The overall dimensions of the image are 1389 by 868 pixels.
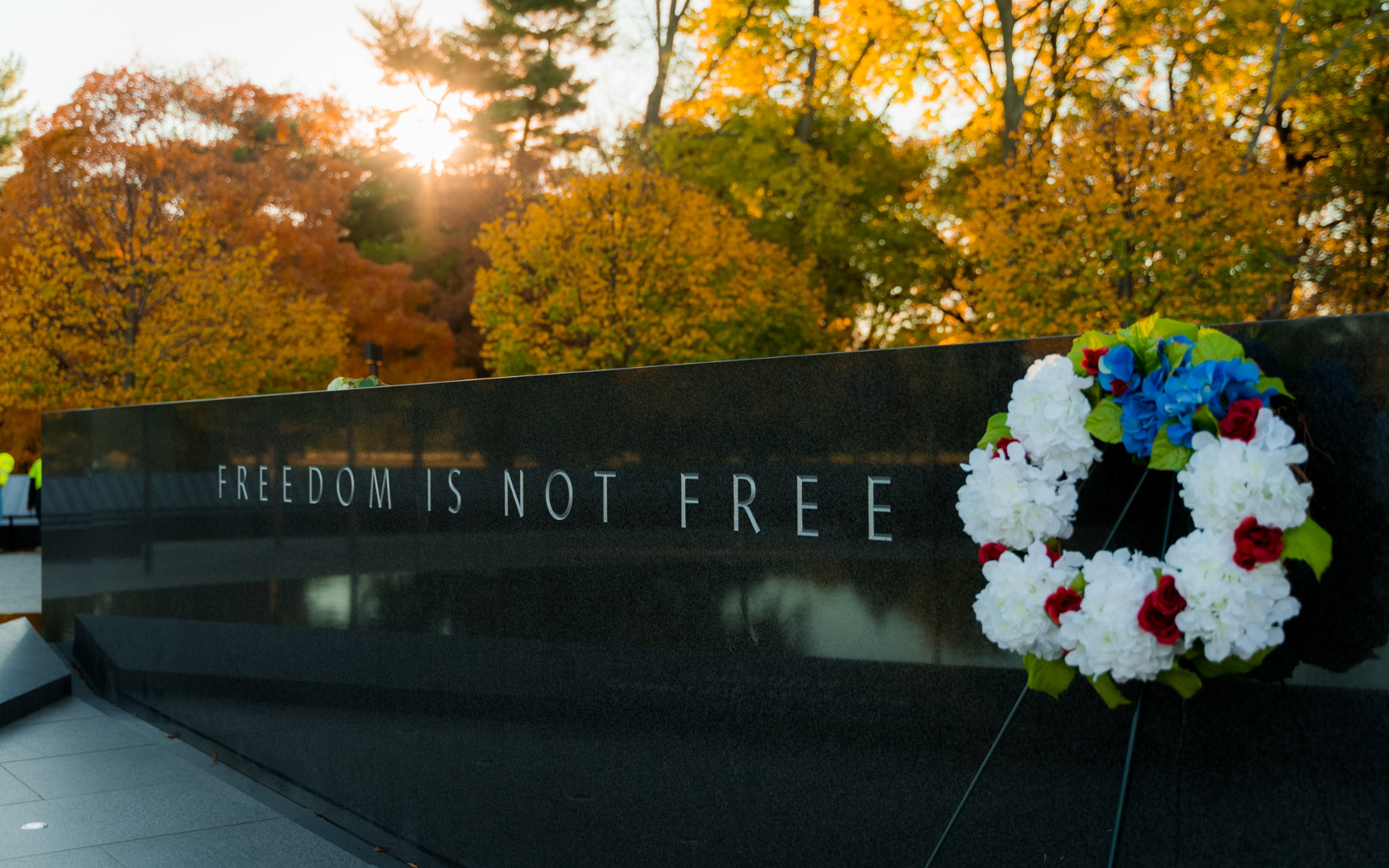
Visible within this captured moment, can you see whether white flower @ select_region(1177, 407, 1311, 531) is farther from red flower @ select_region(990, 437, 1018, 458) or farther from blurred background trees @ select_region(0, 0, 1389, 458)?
blurred background trees @ select_region(0, 0, 1389, 458)

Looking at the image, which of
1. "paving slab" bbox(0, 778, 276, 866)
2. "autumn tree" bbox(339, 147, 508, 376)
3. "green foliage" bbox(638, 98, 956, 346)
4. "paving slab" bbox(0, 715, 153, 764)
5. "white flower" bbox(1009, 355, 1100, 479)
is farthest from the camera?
"autumn tree" bbox(339, 147, 508, 376)

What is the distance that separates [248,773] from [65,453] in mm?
4857

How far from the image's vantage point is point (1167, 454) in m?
2.69

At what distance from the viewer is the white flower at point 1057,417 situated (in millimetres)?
2752

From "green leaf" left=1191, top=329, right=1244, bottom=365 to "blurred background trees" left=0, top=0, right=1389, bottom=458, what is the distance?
16.5 metres

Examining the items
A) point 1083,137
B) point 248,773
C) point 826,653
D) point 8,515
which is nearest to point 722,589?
point 826,653

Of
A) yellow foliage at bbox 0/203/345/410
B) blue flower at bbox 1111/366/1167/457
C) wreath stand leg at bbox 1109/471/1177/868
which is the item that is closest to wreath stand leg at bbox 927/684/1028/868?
wreath stand leg at bbox 1109/471/1177/868

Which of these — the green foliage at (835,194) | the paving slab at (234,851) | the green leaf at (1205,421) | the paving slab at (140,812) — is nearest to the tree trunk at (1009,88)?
the green foliage at (835,194)

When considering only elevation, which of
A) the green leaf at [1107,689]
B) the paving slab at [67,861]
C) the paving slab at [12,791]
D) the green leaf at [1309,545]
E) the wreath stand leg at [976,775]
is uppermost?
the green leaf at [1309,545]

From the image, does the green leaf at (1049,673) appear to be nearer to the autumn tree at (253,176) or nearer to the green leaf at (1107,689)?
the green leaf at (1107,689)

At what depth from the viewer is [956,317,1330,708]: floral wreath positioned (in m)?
2.46

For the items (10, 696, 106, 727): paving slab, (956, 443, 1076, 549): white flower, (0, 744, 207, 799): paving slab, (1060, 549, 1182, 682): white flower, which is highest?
(956, 443, 1076, 549): white flower

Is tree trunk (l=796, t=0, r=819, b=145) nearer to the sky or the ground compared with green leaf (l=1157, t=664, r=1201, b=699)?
nearer to the sky

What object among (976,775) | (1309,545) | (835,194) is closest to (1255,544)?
(1309,545)
